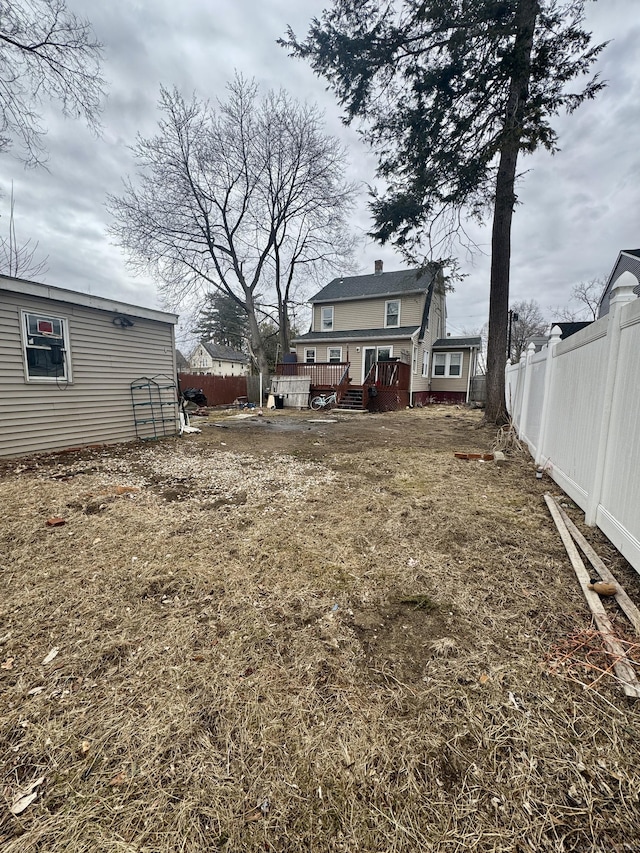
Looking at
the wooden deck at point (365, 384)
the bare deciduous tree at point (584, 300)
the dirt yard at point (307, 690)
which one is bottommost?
the dirt yard at point (307, 690)

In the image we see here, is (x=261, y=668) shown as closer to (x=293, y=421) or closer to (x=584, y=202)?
(x=293, y=421)

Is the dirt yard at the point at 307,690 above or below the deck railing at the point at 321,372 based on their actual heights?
below

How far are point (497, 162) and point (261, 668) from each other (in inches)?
426

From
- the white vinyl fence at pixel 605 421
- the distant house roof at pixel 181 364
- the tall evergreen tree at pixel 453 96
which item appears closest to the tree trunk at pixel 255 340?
the tall evergreen tree at pixel 453 96

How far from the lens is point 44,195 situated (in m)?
10.5

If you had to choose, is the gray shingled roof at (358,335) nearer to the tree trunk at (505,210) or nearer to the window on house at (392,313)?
the window on house at (392,313)

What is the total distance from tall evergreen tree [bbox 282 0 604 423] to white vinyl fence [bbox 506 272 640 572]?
536 cm

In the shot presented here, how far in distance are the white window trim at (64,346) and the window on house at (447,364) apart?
1724 centimetres

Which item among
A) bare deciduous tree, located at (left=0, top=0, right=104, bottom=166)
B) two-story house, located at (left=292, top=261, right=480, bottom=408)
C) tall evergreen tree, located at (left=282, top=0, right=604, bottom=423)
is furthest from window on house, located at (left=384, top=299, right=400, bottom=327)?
bare deciduous tree, located at (left=0, top=0, right=104, bottom=166)

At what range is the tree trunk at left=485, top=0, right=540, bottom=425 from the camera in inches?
256

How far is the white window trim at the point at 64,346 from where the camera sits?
540cm

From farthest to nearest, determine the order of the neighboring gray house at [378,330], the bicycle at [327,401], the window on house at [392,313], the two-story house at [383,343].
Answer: the window on house at [392,313] < the neighboring gray house at [378,330] < the two-story house at [383,343] < the bicycle at [327,401]

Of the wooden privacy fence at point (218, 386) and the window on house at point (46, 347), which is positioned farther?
the wooden privacy fence at point (218, 386)

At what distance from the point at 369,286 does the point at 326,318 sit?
114 inches
